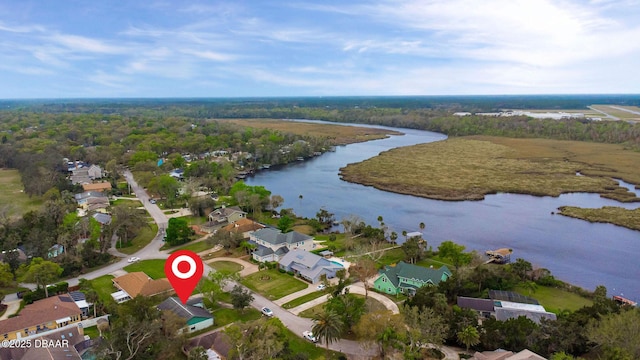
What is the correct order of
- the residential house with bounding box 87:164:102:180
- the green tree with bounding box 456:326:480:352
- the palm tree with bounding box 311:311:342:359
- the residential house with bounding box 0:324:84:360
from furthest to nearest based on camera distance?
the residential house with bounding box 87:164:102:180, the palm tree with bounding box 311:311:342:359, the green tree with bounding box 456:326:480:352, the residential house with bounding box 0:324:84:360

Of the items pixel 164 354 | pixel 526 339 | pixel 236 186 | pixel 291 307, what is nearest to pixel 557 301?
pixel 526 339

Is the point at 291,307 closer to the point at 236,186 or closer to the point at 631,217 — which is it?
the point at 236,186

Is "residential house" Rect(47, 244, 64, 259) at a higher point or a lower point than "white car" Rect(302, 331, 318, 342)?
higher

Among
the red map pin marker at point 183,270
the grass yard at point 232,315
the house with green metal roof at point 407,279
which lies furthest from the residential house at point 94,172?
the house with green metal roof at point 407,279

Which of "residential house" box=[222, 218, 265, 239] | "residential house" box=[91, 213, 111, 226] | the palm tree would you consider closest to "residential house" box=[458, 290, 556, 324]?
the palm tree

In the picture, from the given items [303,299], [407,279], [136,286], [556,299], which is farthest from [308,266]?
[556,299]

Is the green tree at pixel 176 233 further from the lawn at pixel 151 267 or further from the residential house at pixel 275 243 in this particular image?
the residential house at pixel 275 243

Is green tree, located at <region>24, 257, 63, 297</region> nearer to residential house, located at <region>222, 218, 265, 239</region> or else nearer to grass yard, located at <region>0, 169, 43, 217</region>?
residential house, located at <region>222, 218, 265, 239</region>

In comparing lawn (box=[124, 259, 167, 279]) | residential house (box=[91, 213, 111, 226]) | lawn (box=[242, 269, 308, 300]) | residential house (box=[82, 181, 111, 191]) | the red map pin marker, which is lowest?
lawn (box=[242, 269, 308, 300])
